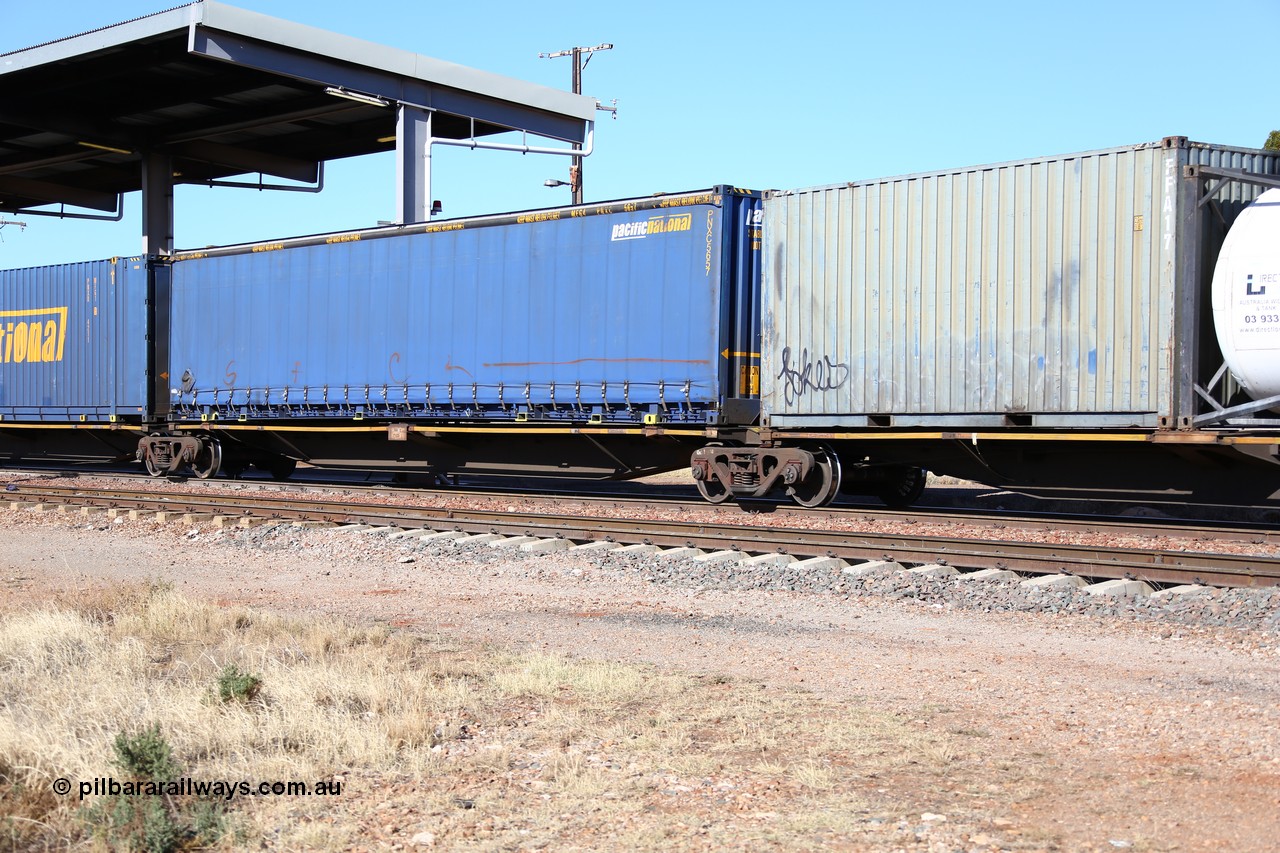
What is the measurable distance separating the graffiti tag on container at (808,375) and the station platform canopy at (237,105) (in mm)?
14087

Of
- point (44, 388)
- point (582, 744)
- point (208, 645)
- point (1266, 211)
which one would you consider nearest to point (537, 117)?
point (44, 388)

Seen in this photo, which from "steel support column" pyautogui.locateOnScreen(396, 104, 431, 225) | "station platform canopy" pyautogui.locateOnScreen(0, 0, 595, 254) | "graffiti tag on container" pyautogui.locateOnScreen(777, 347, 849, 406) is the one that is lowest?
"graffiti tag on container" pyautogui.locateOnScreen(777, 347, 849, 406)

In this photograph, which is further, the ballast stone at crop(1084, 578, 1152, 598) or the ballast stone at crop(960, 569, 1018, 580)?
the ballast stone at crop(960, 569, 1018, 580)

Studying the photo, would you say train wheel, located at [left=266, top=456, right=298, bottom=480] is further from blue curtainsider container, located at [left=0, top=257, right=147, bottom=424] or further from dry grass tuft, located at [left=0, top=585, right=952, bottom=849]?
dry grass tuft, located at [left=0, top=585, right=952, bottom=849]

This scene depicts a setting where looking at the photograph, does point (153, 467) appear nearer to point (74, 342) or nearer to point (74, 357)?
point (74, 357)

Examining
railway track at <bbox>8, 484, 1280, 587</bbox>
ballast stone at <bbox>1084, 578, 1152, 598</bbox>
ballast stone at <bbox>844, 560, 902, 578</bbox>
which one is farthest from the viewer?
ballast stone at <bbox>844, 560, 902, 578</bbox>

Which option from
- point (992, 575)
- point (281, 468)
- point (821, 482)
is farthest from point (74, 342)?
A: point (992, 575)

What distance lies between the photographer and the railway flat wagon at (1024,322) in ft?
39.6

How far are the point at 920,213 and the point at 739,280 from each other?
2536 mm

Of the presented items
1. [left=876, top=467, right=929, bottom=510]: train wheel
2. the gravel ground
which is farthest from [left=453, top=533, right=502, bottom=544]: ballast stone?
[left=876, top=467, right=929, bottom=510]: train wheel

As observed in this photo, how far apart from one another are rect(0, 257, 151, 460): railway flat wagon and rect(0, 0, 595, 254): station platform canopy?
509cm

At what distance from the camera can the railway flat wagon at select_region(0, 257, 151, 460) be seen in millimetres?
22938

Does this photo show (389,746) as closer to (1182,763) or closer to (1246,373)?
(1182,763)

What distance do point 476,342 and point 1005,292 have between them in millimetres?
8048
